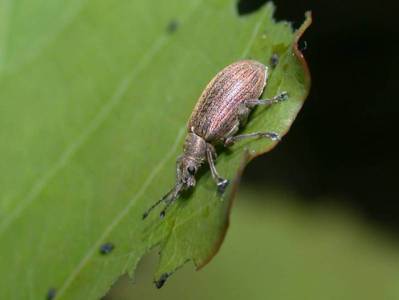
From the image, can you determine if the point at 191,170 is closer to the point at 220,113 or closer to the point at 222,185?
the point at 220,113

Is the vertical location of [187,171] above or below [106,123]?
below

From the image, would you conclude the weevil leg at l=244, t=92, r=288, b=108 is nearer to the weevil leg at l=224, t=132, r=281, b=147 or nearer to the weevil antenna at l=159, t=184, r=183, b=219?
the weevil leg at l=224, t=132, r=281, b=147

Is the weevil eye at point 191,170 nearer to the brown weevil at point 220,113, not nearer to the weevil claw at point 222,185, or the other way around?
the brown weevil at point 220,113

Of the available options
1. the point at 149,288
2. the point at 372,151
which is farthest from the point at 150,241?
the point at 372,151

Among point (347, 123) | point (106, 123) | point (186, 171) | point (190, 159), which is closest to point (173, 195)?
point (186, 171)

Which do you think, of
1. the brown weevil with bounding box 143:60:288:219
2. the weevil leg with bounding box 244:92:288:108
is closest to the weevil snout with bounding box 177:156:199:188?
the brown weevil with bounding box 143:60:288:219

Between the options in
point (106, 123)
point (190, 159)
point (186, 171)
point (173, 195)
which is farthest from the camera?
point (106, 123)

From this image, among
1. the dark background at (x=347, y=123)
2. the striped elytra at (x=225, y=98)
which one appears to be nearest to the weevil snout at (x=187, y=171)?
the striped elytra at (x=225, y=98)
